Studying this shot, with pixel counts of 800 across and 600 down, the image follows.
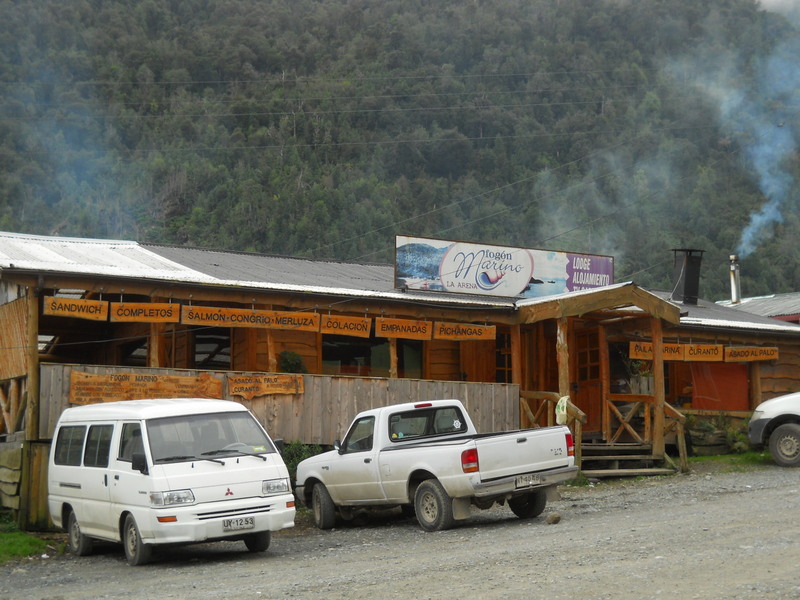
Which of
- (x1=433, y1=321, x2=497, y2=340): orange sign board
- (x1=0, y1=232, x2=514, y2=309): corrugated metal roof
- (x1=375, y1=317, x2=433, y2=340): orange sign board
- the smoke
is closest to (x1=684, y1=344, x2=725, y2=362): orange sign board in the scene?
(x1=0, y1=232, x2=514, y2=309): corrugated metal roof

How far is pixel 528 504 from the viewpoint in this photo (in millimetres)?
14773

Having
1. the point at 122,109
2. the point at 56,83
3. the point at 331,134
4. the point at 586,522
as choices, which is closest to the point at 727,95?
the point at 331,134

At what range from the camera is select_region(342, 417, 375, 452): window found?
15.1 metres

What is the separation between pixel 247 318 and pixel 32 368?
11.8 feet

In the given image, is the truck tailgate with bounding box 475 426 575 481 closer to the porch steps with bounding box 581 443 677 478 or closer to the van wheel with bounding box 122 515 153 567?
the van wheel with bounding box 122 515 153 567

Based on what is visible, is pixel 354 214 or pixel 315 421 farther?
pixel 354 214

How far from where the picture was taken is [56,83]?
89562 mm

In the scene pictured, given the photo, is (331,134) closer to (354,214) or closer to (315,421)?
(354,214)

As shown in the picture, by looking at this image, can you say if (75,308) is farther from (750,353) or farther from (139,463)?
(750,353)

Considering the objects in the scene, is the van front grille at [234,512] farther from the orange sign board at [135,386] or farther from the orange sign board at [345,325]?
the orange sign board at [345,325]

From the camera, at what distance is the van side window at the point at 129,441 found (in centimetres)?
1285

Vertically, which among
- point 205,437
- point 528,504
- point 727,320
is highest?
point 727,320

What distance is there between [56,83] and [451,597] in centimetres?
8782

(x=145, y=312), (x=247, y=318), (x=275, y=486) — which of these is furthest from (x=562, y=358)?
(x=275, y=486)
